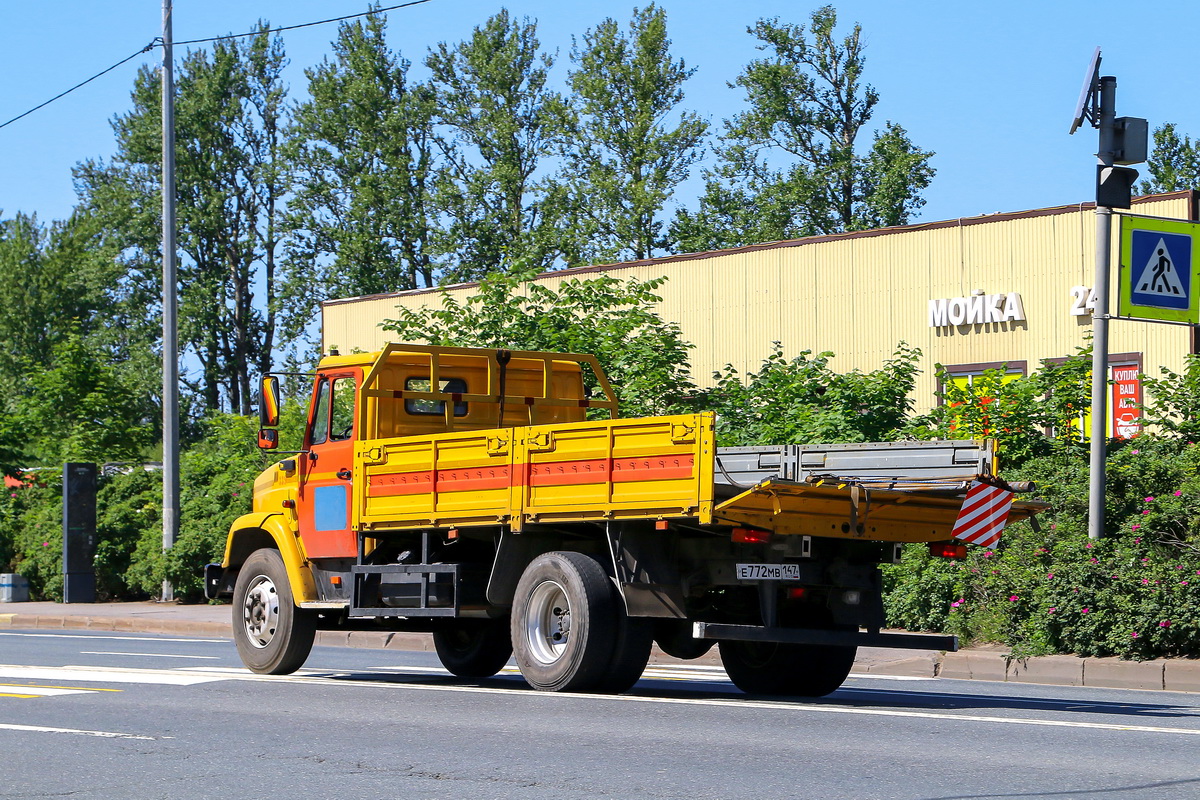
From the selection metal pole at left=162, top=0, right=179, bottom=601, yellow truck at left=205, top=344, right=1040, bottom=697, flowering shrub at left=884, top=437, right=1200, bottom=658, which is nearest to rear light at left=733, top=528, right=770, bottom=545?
yellow truck at left=205, top=344, right=1040, bottom=697

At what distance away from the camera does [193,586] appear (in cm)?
2723

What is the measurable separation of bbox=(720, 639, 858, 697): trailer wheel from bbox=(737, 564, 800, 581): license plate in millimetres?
1313

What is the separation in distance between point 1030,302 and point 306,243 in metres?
40.5

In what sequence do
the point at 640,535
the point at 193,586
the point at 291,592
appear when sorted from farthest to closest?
the point at 193,586, the point at 291,592, the point at 640,535

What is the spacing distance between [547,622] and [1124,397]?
→ 1777 centimetres

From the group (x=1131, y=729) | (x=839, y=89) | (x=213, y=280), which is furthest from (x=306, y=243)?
(x=1131, y=729)

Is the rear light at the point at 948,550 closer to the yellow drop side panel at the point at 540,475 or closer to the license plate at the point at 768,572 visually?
the license plate at the point at 768,572

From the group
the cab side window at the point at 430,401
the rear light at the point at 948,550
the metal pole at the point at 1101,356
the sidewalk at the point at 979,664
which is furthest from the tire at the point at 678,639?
the metal pole at the point at 1101,356

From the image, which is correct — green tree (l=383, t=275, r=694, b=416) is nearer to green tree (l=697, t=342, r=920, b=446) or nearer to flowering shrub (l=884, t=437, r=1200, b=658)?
green tree (l=697, t=342, r=920, b=446)

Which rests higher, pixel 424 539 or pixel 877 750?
pixel 424 539

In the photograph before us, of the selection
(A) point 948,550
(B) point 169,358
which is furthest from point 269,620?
(B) point 169,358

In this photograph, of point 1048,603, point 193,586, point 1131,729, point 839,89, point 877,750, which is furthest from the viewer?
point 839,89

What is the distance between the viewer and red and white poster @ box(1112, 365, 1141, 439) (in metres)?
26.6

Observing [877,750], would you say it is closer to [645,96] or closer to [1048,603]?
[1048,603]
